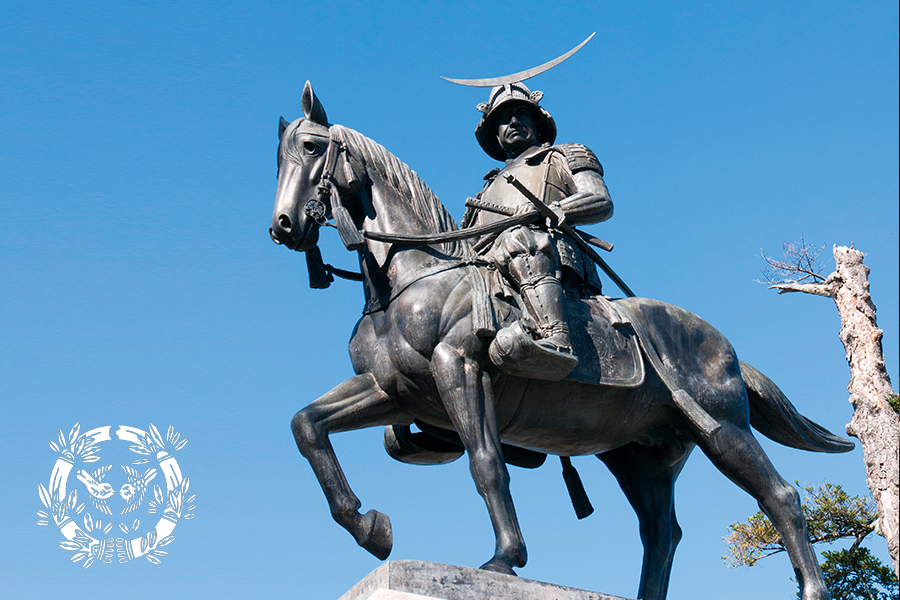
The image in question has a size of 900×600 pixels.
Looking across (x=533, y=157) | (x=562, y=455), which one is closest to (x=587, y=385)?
(x=562, y=455)

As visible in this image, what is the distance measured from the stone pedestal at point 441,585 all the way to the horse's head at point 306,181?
246cm

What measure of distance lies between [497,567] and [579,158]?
3.27 meters

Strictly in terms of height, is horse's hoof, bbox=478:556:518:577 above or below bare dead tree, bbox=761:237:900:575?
below

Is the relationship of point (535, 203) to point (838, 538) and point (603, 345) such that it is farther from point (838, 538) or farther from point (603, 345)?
point (838, 538)

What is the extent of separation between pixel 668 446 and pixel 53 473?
16.1 feet

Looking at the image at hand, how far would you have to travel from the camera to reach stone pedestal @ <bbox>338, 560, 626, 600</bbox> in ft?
17.1

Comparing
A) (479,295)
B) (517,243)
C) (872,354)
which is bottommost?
(479,295)

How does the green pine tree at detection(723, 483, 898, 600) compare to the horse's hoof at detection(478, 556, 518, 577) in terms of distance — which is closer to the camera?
the horse's hoof at detection(478, 556, 518, 577)

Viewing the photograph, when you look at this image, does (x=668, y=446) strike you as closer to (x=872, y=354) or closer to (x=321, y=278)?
(x=321, y=278)

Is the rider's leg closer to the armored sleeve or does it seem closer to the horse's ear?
the armored sleeve

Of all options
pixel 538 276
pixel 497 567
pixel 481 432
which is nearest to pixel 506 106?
pixel 538 276

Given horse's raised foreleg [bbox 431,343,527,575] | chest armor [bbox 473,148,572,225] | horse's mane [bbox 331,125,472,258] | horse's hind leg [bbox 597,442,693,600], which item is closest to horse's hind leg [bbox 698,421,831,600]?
horse's hind leg [bbox 597,442,693,600]

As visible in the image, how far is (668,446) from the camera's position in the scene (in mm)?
7613

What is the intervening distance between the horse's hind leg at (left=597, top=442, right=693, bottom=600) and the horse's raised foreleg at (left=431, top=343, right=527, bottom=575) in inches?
73.0
